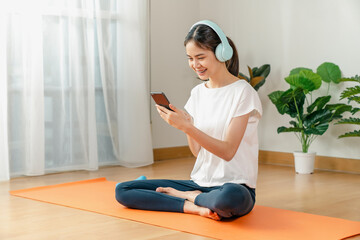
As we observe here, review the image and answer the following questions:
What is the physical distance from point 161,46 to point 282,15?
113 cm

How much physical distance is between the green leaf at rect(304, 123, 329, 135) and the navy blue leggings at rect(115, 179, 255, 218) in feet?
5.21

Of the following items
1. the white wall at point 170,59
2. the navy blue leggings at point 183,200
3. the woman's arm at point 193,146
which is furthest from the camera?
the white wall at point 170,59

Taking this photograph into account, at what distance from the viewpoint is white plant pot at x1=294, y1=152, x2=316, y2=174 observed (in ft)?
12.9

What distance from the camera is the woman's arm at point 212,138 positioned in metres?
2.15

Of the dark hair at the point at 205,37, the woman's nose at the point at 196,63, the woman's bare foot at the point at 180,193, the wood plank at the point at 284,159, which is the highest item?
the dark hair at the point at 205,37

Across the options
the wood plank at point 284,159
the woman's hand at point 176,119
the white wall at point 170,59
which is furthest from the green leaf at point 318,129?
the woman's hand at point 176,119

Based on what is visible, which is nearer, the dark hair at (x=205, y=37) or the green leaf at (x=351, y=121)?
the dark hair at (x=205, y=37)

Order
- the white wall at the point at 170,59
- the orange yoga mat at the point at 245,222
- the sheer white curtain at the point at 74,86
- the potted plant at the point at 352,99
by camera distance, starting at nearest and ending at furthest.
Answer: the orange yoga mat at the point at 245,222, the potted plant at the point at 352,99, the sheer white curtain at the point at 74,86, the white wall at the point at 170,59

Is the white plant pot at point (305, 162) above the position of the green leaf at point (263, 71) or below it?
below

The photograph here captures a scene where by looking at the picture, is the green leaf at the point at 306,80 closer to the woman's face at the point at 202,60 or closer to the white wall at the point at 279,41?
the white wall at the point at 279,41

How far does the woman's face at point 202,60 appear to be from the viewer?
2.28 meters

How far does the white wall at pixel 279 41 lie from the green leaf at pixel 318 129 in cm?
25

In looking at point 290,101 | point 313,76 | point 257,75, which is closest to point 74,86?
point 257,75

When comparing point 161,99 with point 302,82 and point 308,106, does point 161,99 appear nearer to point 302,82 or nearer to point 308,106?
point 302,82
